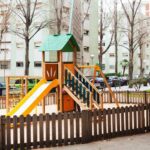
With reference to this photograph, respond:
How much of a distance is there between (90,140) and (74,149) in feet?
3.43

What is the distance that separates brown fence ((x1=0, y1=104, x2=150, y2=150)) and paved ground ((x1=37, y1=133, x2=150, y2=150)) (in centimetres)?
32

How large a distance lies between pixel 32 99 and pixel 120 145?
4.83 metres

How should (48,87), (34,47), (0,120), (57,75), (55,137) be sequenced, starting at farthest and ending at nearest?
(34,47), (57,75), (48,87), (55,137), (0,120)

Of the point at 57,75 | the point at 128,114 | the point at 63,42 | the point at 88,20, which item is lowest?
the point at 128,114

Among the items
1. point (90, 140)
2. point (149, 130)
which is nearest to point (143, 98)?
point (149, 130)

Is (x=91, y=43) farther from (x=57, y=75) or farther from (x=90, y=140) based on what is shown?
(x=90, y=140)

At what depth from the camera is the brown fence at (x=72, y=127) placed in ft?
31.2

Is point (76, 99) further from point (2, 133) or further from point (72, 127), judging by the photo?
point (2, 133)

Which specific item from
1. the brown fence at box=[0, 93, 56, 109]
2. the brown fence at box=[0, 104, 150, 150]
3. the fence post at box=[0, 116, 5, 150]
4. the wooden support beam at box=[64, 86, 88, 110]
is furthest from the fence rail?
the fence post at box=[0, 116, 5, 150]

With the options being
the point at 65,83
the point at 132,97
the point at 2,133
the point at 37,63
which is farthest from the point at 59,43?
the point at 37,63

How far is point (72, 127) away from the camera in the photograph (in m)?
10.1

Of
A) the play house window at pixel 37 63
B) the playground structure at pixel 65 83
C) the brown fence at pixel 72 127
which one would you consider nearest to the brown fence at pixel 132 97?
the playground structure at pixel 65 83

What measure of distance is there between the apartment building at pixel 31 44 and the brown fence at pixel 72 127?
1363 inches

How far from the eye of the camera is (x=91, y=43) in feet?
195
